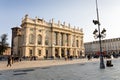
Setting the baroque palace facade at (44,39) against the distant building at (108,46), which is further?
the distant building at (108,46)

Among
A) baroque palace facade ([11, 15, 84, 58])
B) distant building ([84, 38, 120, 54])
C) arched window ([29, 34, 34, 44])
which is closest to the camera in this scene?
baroque palace facade ([11, 15, 84, 58])

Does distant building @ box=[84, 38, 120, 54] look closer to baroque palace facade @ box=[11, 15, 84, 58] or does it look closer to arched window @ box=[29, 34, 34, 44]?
baroque palace facade @ box=[11, 15, 84, 58]

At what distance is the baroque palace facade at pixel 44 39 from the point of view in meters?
62.6

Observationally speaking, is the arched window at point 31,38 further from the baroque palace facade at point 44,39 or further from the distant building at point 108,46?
the distant building at point 108,46

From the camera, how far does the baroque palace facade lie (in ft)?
205

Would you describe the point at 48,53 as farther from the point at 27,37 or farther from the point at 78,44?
the point at 78,44

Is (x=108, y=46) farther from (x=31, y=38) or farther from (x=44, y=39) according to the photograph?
(x=31, y=38)

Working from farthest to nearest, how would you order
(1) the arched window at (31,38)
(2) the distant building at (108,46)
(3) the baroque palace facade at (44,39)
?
(2) the distant building at (108,46) → (1) the arched window at (31,38) → (3) the baroque palace facade at (44,39)

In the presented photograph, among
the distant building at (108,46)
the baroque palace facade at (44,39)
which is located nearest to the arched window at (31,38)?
the baroque palace facade at (44,39)

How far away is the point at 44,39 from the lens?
2702 inches

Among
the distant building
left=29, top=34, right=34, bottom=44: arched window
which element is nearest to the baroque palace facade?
left=29, top=34, right=34, bottom=44: arched window

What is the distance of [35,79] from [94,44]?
142169 mm

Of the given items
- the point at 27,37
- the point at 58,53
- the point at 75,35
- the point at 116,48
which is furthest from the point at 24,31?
the point at 116,48

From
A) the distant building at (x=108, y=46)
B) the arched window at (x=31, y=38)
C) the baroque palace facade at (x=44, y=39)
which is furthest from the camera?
the distant building at (x=108, y=46)
